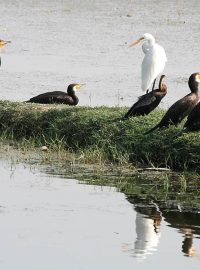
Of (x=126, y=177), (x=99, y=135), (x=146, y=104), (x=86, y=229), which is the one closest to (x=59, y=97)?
(x=146, y=104)

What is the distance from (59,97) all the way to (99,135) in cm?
252

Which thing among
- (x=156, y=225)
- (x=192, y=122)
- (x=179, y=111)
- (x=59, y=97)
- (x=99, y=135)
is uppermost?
(x=59, y=97)

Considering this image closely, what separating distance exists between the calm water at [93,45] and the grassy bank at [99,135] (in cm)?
230

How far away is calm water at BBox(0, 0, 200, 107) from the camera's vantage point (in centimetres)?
1608

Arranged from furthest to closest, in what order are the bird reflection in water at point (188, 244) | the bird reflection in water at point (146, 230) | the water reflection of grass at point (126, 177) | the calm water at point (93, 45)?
1. the calm water at point (93, 45)
2. the water reflection of grass at point (126, 177)
3. the bird reflection in water at point (146, 230)
4. the bird reflection in water at point (188, 244)

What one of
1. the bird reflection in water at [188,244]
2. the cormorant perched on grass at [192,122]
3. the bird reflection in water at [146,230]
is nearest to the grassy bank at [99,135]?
the cormorant perched on grass at [192,122]

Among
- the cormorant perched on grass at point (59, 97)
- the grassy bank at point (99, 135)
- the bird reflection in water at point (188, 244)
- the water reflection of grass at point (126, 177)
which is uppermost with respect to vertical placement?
the cormorant perched on grass at point (59, 97)

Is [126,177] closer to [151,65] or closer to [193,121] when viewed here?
[193,121]

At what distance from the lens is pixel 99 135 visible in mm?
11461

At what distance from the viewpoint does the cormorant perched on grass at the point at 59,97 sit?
13547 millimetres

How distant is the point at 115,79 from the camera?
16.7 meters

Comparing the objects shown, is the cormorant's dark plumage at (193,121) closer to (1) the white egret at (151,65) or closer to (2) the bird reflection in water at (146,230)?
(2) the bird reflection in water at (146,230)

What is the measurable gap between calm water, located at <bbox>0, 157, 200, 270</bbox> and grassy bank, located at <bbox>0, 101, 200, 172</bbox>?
1.17 metres

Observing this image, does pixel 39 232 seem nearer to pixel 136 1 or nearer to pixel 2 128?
pixel 2 128
